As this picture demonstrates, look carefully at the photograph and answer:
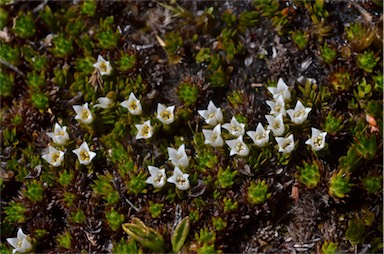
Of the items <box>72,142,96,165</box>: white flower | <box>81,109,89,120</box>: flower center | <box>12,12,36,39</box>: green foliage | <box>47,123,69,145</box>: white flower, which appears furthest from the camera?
<box>12,12,36,39</box>: green foliage

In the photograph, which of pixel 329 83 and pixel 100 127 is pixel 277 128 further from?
pixel 100 127

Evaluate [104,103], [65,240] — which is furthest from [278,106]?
[65,240]

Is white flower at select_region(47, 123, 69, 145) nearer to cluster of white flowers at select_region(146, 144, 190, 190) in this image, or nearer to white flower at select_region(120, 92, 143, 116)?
white flower at select_region(120, 92, 143, 116)

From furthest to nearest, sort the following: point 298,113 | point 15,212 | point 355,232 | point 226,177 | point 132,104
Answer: point 132,104 → point 15,212 → point 298,113 → point 226,177 → point 355,232

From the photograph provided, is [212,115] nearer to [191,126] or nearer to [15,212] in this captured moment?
[191,126]

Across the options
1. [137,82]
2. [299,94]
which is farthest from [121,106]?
[299,94]

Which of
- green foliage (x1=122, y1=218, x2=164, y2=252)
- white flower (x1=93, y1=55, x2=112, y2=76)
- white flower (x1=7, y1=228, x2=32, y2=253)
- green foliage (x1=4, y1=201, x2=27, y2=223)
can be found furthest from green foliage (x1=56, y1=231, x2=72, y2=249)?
white flower (x1=93, y1=55, x2=112, y2=76)

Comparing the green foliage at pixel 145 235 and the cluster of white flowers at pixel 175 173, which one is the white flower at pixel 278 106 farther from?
the green foliage at pixel 145 235
